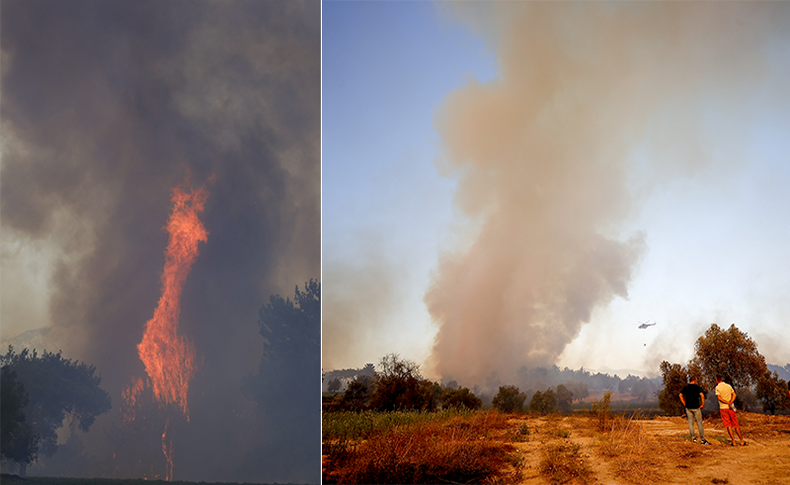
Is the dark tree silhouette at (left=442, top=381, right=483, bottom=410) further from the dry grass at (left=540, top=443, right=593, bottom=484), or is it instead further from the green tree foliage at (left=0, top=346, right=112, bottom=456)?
the green tree foliage at (left=0, top=346, right=112, bottom=456)

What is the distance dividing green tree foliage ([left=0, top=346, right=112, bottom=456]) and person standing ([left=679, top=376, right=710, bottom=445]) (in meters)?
7.59

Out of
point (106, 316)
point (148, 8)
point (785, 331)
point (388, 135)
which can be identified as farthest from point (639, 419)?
point (148, 8)

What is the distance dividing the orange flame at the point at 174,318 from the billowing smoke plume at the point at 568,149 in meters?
3.66

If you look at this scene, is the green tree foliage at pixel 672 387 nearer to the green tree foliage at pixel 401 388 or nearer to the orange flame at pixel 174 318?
the green tree foliage at pixel 401 388

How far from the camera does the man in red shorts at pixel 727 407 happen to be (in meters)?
5.50

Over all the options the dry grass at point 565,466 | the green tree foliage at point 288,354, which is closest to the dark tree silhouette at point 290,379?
the green tree foliage at point 288,354

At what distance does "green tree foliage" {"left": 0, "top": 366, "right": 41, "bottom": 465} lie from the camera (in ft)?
20.0

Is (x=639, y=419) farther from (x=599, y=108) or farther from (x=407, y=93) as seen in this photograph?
(x=407, y=93)

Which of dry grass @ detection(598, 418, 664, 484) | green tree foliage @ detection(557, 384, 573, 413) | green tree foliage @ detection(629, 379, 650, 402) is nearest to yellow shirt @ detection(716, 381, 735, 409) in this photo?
green tree foliage @ detection(629, 379, 650, 402)

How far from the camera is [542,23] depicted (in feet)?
23.7

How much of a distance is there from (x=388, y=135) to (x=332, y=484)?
17.6 feet

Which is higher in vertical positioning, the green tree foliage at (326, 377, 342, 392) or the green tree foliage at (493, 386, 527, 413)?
the green tree foliage at (326, 377, 342, 392)

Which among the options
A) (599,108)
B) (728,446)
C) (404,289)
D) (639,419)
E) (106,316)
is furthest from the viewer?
(404,289)

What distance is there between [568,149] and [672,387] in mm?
3654
